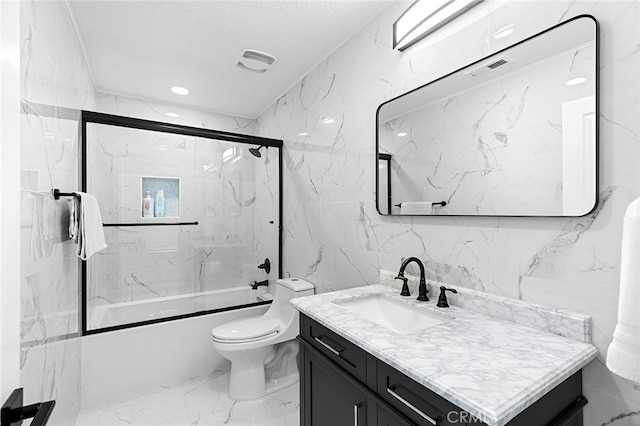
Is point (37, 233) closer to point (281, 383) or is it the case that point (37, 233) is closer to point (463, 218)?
point (463, 218)

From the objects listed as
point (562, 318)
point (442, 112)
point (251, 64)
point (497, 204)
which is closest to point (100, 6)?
point (251, 64)

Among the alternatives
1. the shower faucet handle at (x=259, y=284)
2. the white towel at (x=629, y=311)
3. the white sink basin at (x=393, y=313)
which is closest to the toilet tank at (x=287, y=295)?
the shower faucet handle at (x=259, y=284)

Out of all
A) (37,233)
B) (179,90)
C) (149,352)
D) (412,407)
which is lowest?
(149,352)

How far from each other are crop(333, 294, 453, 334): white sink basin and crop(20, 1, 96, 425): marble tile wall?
120 cm

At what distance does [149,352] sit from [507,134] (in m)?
2.67

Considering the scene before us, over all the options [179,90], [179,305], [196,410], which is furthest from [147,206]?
[196,410]

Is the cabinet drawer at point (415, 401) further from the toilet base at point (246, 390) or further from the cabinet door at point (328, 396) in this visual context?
the toilet base at point (246, 390)

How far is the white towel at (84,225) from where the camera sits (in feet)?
5.32

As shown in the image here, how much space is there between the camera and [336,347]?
1.24 m

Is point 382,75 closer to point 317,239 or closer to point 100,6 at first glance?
point 317,239

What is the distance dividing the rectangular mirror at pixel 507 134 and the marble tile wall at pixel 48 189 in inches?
60.7

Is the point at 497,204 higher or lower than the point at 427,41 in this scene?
lower

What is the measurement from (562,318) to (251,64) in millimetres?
2434

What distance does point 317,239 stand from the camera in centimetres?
242
